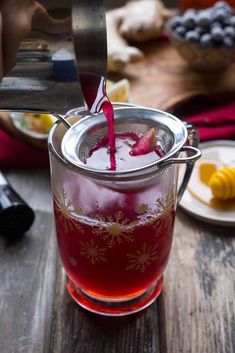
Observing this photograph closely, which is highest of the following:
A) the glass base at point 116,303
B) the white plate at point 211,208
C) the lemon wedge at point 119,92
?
the lemon wedge at point 119,92

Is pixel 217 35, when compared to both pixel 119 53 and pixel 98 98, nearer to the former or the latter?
pixel 119 53

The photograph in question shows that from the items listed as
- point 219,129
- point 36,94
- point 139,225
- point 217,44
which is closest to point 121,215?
point 139,225

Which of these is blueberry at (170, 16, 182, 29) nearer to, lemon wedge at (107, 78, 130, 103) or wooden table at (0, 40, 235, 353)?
lemon wedge at (107, 78, 130, 103)

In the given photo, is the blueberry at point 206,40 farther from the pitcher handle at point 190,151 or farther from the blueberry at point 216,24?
the pitcher handle at point 190,151

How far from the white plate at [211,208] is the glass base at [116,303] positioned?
15 centimetres

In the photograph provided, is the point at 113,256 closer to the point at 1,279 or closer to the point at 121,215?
the point at 121,215

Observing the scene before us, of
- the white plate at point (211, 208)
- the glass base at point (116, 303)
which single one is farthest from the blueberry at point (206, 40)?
the glass base at point (116, 303)

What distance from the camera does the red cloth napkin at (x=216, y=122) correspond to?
1001mm

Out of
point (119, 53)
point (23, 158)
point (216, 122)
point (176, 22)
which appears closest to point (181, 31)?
point (176, 22)

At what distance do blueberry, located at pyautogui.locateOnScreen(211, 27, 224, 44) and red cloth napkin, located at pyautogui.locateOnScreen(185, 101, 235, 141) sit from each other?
128mm

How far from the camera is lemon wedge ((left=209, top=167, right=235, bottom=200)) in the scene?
0.84 meters

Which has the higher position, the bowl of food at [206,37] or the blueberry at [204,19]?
the blueberry at [204,19]

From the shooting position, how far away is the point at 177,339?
67 cm

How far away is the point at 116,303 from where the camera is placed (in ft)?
2.36
